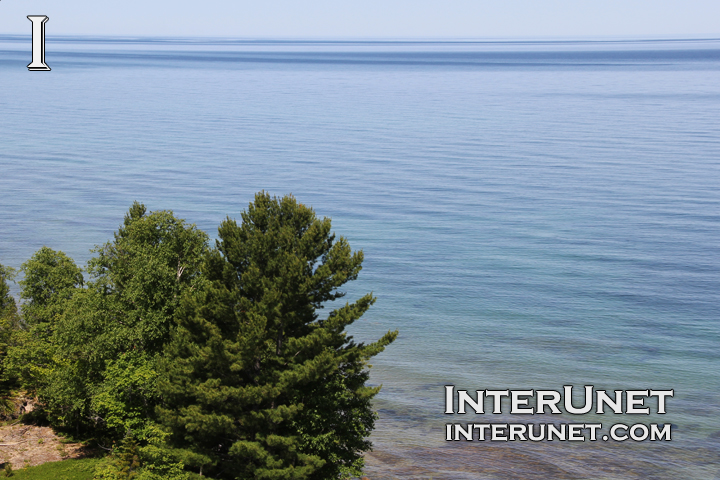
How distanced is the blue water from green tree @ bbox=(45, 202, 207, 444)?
15167 mm

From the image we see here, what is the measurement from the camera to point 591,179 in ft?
365

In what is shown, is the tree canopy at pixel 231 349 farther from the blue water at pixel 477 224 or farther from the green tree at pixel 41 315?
the blue water at pixel 477 224

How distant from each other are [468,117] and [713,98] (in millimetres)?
67435

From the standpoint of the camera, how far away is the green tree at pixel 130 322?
32188 mm

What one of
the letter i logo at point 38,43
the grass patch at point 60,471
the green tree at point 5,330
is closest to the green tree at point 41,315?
the green tree at point 5,330

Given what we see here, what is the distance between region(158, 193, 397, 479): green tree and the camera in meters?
28.6

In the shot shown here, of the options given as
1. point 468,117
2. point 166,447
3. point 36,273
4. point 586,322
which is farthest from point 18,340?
point 468,117

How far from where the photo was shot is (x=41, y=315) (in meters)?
42.0

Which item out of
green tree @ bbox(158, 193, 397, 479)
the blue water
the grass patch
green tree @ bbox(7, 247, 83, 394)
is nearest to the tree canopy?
green tree @ bbox(158, 193, 397, 479)

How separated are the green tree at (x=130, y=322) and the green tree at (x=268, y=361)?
1998 mm

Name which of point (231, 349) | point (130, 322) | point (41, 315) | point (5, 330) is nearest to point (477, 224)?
point (41, 315)

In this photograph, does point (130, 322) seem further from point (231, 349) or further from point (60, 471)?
point (60, 471)

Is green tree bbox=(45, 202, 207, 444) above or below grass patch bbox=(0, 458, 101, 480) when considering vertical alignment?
above

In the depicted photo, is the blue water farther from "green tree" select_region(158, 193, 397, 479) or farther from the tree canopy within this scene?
the tree canopy
